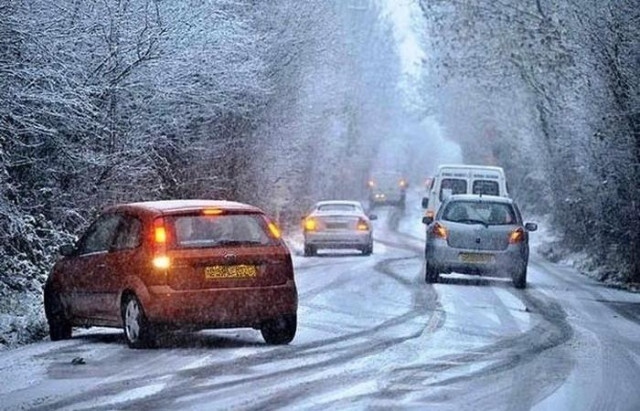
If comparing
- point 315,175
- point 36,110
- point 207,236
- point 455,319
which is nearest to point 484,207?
point 455,319

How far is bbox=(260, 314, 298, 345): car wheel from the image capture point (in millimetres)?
15164

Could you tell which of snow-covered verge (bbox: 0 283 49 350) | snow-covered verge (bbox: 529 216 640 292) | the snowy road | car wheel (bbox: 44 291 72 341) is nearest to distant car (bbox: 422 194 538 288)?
the snowy road

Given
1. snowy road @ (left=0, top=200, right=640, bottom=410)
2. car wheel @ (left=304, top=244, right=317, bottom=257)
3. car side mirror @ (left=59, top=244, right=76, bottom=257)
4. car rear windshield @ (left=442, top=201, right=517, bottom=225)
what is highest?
car side mirror @ (left=59, top=244, right=76, bottom=257)

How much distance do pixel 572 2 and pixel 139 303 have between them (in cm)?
1912

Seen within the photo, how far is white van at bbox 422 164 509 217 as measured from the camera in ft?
120

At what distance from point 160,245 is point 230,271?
0.78 m

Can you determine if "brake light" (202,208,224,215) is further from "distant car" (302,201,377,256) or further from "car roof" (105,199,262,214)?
"distant car" (302,201,377,256)

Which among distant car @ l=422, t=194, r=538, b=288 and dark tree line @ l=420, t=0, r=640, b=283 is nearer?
distant car @ l=422, t=194, r=538, b=288

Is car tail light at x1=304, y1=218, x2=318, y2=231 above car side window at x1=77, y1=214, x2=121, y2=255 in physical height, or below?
below

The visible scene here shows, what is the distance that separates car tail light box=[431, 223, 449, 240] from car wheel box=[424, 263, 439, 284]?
62cm

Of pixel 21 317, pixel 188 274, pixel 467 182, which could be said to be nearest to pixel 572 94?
pixel 467 182

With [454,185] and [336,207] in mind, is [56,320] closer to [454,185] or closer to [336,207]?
[336,207]

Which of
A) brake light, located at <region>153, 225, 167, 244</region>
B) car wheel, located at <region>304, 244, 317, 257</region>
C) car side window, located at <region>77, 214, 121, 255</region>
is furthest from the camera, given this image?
car wheel, located at <region>304, 244, 317, 257</region>

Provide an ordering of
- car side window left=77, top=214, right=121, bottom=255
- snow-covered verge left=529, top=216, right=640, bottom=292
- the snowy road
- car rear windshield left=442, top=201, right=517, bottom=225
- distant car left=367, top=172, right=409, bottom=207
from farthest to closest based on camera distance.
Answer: distant car left=367, top=172, right=409, bottom=207
snow-covered verge left=529, top=216, right=640, bottom=292
car rear windshield left=442, top=201, right=517, bottom=225
car side window left=77, top=214, right=121, bottom=255
the snowy road
